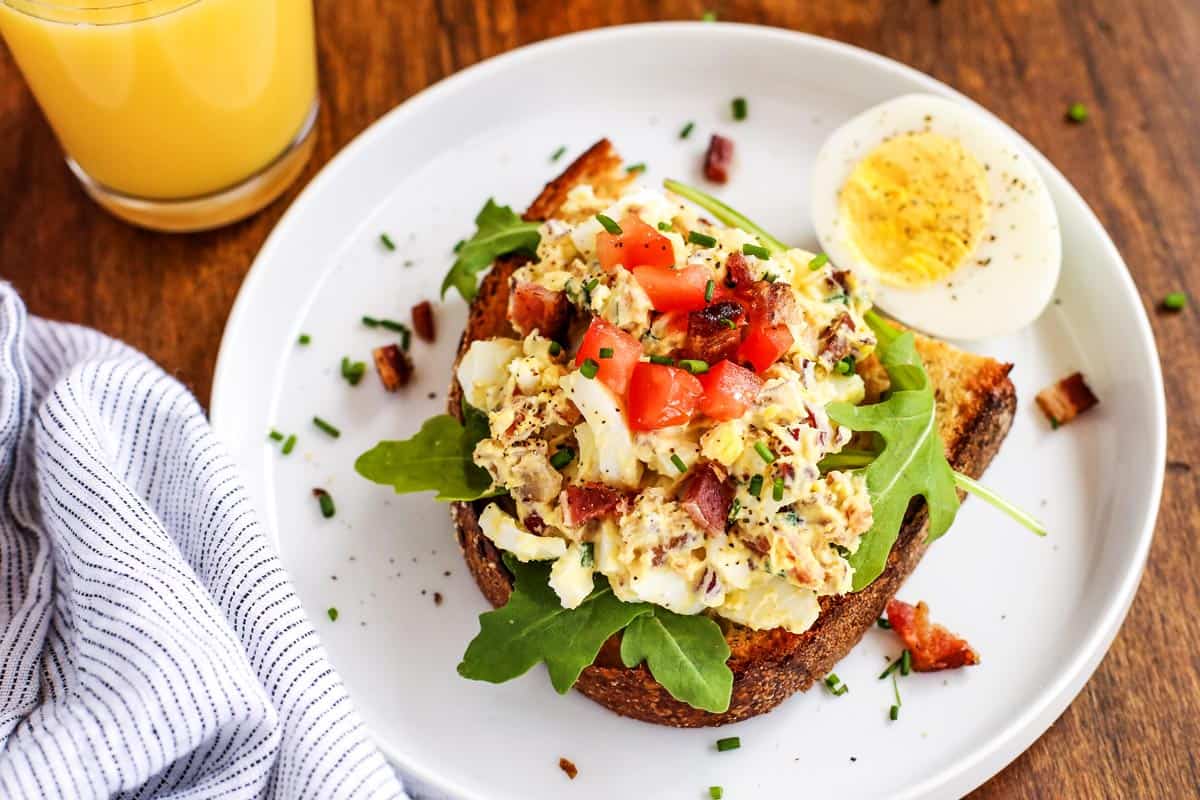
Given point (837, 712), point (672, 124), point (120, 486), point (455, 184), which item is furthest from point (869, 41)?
point (120, 486)

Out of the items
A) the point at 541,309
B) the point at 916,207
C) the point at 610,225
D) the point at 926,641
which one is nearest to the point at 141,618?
the point at 541,309

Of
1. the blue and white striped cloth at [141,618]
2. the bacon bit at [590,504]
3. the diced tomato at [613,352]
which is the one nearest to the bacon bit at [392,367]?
the blue and white striped cloth at [141,618]

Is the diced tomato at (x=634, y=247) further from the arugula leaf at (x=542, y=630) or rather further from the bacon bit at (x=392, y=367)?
the bacon bit at (x=392, y=367)

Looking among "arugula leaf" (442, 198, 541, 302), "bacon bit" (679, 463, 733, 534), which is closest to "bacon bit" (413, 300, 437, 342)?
"arugula leaf" (442, 198, 541, 302)

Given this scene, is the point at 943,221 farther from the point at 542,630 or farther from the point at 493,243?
the point at 542,630

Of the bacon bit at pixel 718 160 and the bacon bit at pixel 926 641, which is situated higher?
the bacon bit at pixel 718 160

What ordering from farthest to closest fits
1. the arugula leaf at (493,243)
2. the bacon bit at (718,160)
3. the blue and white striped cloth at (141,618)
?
1. the bacon bit at (718,160)
2. the arugula leaf at (493,243)
3. the blue and white striped cloth at (141,618)

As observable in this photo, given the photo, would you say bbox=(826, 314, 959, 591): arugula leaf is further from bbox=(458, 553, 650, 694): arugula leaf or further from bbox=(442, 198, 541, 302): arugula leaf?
bbox=(442, 198, 541, 302): arugula leaf
